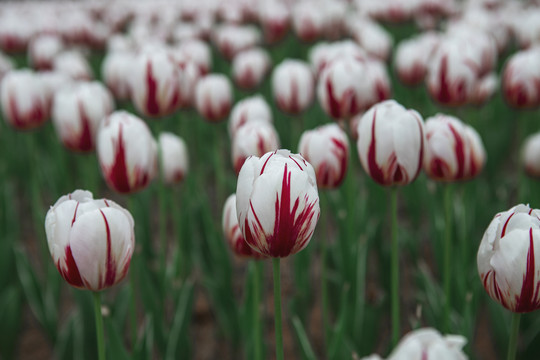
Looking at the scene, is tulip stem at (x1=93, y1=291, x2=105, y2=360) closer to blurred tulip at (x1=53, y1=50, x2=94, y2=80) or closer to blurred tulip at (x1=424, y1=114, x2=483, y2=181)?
blurred tulip at (x1=424, y1=114, x2=483, y2=181)

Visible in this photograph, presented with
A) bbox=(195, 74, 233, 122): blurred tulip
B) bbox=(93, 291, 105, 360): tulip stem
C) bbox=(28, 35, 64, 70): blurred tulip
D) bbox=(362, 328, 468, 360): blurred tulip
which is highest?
bbox=(28, 35, 64, 70): blurred tulip

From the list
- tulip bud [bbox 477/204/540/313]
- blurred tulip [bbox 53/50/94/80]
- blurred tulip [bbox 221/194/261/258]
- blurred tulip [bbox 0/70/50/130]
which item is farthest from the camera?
blurred tulip [bbox 53/50/94/80]

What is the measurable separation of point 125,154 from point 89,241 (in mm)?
460

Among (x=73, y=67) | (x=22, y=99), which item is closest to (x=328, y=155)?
(x=22, y=99)

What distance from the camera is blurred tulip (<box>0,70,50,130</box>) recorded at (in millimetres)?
2127

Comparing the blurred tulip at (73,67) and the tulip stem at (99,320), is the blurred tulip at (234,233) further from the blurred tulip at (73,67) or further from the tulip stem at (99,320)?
the blurred tulip at (73,67)

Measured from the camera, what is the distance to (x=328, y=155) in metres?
1.38

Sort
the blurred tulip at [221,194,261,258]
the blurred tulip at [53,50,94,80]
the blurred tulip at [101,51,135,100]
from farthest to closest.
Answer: the blurred tulip at [53,50,94,80] < the blurred tulip at [101,51,135,100] < the blurred tulip at [221,194,261,258]

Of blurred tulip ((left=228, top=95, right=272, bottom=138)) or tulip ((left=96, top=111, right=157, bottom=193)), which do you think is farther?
blurred tulip ((left=228, top=95, right=272, bottom=138))

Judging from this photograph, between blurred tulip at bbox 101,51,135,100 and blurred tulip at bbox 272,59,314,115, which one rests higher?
blurred tulip at bbox 101,51,135,100

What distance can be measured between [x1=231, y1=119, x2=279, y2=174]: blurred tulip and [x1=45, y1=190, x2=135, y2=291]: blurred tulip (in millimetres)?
502

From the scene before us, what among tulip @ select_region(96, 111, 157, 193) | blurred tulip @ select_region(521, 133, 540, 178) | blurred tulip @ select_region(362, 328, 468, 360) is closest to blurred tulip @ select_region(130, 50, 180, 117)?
tulip @ select_region(96, 111, 157, 193)

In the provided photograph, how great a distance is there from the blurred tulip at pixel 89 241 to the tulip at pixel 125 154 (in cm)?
40

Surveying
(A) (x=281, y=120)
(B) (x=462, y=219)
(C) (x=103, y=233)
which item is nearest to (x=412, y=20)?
(A) (x=281, y=120)
